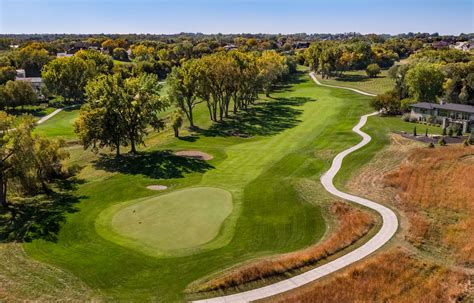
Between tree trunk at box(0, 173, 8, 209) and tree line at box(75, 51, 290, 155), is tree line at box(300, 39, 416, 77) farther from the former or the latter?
tree trunk at box(0, 173, 8, 209)

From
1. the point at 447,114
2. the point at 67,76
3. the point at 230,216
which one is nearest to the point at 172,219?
the point at 230,216

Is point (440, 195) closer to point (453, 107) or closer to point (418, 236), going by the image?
point (418, 236)

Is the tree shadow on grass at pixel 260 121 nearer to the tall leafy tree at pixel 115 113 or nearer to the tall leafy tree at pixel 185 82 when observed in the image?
the tall leafy tree at pixel 185 82

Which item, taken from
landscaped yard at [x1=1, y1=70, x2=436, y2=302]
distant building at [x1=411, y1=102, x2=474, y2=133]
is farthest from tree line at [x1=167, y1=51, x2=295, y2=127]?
distant building at [x1=411, y1=102, x2=474, y2=133]

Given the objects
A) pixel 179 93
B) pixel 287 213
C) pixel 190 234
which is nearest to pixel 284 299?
pixel 190 234

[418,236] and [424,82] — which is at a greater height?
[424,82]

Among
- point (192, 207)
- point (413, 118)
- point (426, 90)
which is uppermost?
point (426, 90)

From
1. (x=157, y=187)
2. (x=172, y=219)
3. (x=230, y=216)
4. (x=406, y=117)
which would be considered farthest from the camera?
(x=406, y=117)

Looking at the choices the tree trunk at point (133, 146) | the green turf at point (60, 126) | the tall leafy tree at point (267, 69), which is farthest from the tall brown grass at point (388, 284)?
the tall leafy tree at point (267, 69)
